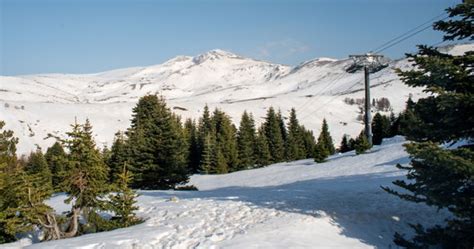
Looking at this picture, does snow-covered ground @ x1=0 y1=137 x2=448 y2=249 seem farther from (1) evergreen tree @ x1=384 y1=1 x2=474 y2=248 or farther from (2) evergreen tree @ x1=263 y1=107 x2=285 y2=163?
(2) evergreen tree @ x1=263 y1=107 x2=285 y2=163

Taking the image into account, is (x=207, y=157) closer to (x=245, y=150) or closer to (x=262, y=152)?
(x=245, y=150)

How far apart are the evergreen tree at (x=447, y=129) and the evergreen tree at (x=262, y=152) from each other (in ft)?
173

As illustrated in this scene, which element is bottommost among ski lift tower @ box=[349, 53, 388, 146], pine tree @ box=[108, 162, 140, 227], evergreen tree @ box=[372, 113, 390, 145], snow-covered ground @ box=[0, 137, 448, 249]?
snow-covered ground @ box=[0, 137, 448, 249]

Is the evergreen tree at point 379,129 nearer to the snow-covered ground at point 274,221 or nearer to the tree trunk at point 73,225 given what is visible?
the snow-covered ground at point 274,221

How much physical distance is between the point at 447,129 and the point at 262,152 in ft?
177

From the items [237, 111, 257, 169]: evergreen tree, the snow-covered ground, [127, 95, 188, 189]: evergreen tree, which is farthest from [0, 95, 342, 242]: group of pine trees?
the snow-covered ground

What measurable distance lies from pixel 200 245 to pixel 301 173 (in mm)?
23592

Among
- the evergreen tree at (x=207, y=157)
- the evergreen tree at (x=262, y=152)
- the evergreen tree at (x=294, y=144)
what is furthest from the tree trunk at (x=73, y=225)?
the evergreen tree at (x=294, y=144)

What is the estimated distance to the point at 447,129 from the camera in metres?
11.6

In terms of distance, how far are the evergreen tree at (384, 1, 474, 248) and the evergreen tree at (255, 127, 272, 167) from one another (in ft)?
173

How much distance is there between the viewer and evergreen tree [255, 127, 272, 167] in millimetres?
65188

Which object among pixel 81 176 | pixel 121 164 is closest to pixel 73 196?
pixel 81 176

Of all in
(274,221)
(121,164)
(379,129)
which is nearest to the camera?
(274,221)

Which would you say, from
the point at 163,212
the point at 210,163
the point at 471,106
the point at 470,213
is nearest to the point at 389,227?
the point at 470,213
